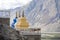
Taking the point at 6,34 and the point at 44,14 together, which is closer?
the point at 6,34

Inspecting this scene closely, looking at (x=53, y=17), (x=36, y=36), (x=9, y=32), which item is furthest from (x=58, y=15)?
(x=9, y=32)

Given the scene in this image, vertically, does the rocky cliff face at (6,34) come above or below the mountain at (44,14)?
below

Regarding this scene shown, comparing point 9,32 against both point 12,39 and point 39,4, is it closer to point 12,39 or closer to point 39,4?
point 12,39

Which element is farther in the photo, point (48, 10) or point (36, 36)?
point (48, 10)

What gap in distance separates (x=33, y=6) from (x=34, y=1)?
97 mm

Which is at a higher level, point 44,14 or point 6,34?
point 44,14

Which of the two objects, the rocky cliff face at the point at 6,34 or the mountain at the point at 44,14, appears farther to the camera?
the mountain at the point at 44,14

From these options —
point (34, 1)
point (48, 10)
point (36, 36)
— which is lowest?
point (36, 36)

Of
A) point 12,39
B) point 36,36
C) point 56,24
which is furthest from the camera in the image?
point 56,24

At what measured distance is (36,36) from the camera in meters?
1.81

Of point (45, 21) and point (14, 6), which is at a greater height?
point (14, 6)

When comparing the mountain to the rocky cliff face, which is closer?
the rocky cliff face

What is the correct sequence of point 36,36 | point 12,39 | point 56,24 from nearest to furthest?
1. point 12,39
2. point 36,36
3. point 56,24

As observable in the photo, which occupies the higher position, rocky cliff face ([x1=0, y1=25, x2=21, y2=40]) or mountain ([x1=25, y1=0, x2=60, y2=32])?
mountain ([x1=25, y1=0, x2=60, y2=32])
